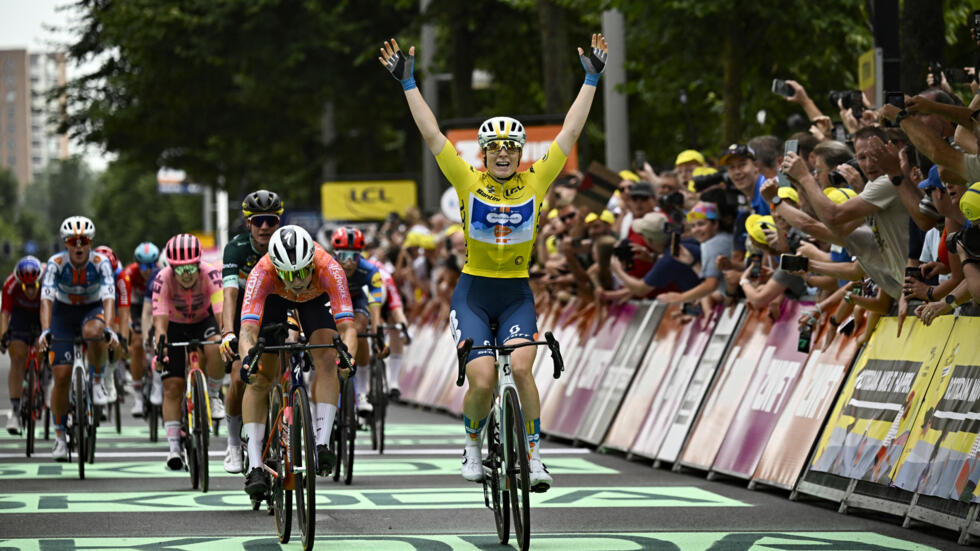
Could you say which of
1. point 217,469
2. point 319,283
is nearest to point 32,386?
point 217,469

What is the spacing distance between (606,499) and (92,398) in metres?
4.85

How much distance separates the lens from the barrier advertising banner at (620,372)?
15734 mm

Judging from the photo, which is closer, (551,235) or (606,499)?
(606,499)

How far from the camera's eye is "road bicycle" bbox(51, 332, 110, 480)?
13945 millimetres

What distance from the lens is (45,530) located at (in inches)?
404

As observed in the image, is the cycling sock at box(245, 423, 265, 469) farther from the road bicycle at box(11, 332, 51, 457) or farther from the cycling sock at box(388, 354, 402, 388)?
the cycling sock at box(388, 354, 402, 388)

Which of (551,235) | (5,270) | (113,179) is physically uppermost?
(551,235)

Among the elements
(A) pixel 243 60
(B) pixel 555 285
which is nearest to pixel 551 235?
(B) pixel 555 285

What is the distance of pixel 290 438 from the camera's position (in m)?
9.64

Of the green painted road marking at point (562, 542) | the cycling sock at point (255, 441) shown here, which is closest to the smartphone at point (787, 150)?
the green painted road marking at point (562, 542)

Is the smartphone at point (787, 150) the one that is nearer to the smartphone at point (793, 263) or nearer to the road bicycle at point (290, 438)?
the smartphone at point (793, 263)

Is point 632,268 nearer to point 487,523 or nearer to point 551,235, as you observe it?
point 551,235

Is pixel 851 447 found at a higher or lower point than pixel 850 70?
lower

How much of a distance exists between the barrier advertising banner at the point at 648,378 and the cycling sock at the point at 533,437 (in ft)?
17.4
